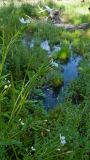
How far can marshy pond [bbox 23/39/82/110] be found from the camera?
5.09 m

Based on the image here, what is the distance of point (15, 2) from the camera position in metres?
9.80

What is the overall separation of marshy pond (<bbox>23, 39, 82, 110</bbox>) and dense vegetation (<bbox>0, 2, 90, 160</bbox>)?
0.28 ft

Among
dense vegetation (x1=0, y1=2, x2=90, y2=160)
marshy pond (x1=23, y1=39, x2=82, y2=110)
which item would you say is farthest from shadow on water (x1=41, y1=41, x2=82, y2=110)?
dense vegetation (x1=0, y1=2, x2=90, y2=160)

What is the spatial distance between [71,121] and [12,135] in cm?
77

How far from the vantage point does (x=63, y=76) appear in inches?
234

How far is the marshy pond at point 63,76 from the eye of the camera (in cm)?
509

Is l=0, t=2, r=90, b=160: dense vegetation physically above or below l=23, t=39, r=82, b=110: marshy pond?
above

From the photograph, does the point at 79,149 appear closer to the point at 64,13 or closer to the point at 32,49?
the point at 32,49

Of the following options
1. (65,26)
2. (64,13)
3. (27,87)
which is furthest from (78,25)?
(27,87)

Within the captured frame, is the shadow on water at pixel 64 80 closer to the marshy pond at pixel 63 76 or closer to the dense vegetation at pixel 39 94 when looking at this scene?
the marshy pond at pixel 63 76

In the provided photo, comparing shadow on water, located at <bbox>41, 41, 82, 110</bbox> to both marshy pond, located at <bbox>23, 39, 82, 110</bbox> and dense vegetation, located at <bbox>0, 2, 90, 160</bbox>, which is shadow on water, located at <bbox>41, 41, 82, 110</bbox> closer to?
marshy pond, located at <bbox>23, 39, 82, 110</bbox>

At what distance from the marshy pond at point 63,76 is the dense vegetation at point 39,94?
84mm

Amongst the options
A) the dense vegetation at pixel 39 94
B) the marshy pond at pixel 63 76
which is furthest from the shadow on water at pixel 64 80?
the dense vegetation at pixel 39 94

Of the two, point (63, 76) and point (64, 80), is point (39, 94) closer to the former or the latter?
point (64, 80)
